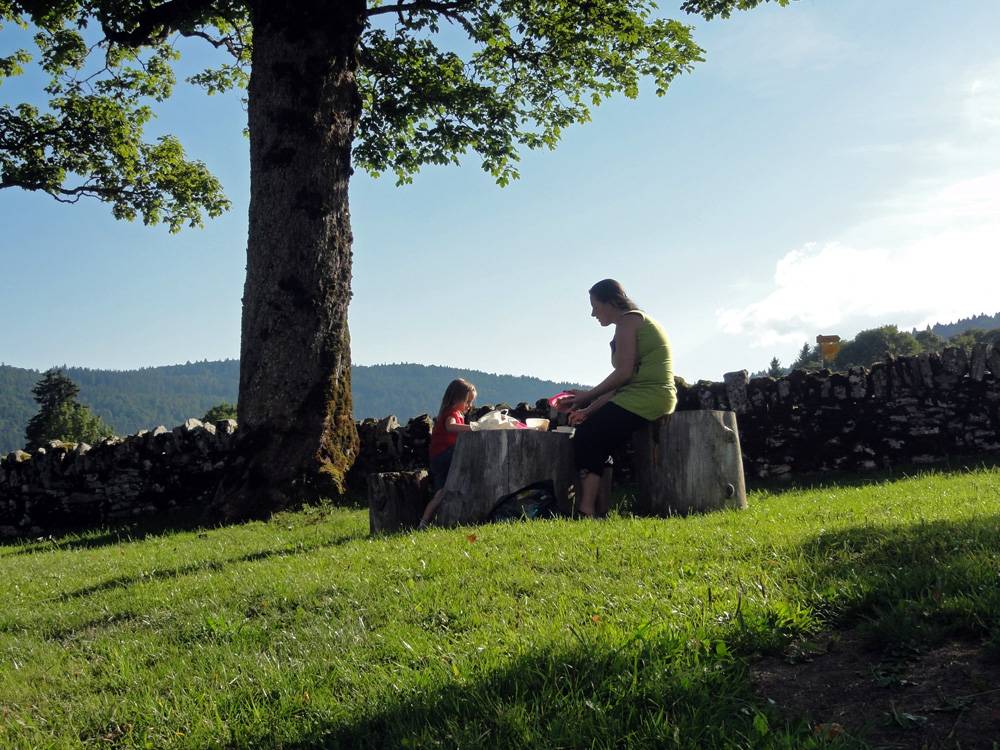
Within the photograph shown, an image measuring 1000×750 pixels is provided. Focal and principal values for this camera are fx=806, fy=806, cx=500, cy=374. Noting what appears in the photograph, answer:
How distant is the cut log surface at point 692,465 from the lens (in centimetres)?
824

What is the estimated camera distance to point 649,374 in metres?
8.23

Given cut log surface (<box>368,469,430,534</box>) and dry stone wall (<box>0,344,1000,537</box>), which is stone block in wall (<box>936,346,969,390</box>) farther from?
cut log surface (<box>368,469,430,534</box>)

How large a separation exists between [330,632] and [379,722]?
47.9 inches

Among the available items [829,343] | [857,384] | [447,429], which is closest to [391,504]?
[447,429]

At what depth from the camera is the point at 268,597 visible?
545cm

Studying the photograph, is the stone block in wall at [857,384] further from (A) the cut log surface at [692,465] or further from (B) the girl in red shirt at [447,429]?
(B) the girl in red shirt at [447,429]

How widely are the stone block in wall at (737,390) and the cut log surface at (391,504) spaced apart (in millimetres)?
6056

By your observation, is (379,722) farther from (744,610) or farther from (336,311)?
(336,311)

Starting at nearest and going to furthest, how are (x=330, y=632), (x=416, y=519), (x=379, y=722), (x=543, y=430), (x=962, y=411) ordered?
(x=379, y=722)
(x=330, y=632)
(x=543, y=430)
(x=416, y=519)
(x=962, y=411)

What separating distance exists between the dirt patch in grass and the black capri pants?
179 inches

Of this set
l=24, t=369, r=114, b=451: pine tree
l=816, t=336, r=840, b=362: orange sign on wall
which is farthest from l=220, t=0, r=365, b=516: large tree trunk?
l=24, t=369, r=114, b=451: pine tree

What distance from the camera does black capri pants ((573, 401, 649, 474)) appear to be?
321 inches

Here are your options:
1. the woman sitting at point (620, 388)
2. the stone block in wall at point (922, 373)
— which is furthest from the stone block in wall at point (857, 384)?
the woman sitting at point (620, 388)

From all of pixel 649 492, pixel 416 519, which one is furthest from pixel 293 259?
pixel 649 492
